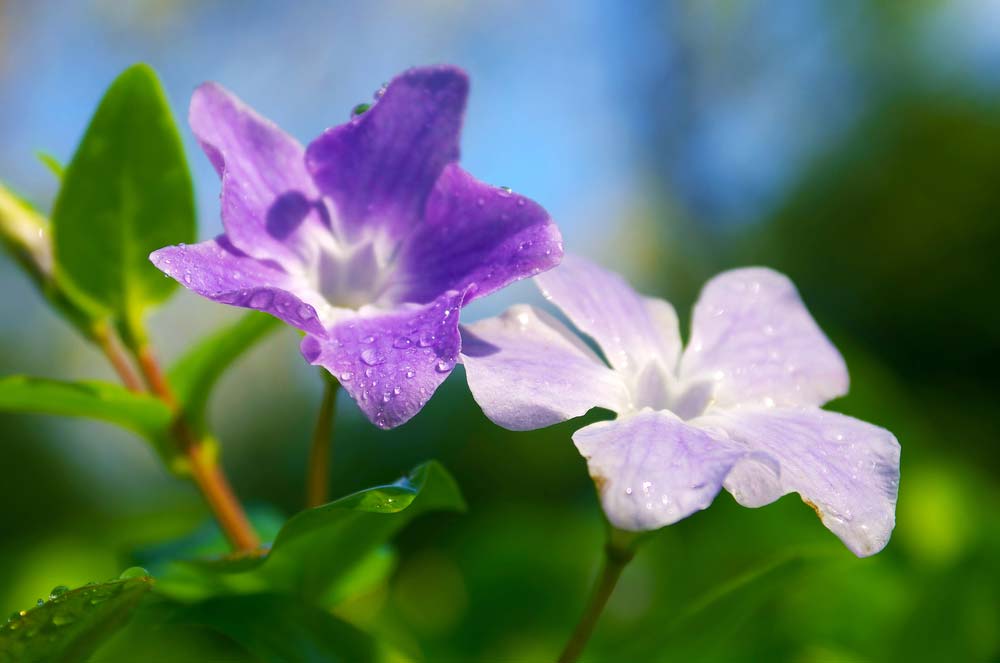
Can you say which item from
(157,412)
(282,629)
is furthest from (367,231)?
(282,629)

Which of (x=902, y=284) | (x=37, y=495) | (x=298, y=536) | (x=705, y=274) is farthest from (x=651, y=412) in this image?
(x=705, y=274)

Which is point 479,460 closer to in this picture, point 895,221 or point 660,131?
point 895,221

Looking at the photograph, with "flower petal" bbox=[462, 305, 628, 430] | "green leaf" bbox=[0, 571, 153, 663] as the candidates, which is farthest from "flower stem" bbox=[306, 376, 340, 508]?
"green leaf" bbox=[0, 571, 153, 663]

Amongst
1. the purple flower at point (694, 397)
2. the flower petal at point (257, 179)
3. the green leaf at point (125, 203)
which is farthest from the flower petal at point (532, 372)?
the green leaf at point (125, 203)

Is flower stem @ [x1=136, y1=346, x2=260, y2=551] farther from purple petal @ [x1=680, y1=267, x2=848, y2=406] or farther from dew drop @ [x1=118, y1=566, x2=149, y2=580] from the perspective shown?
purple petal @ [x1=680, y1=267, x2=848, y2=406]

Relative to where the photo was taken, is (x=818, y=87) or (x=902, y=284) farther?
(x=818, y=87)

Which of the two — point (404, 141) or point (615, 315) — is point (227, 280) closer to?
point (404, 141)
